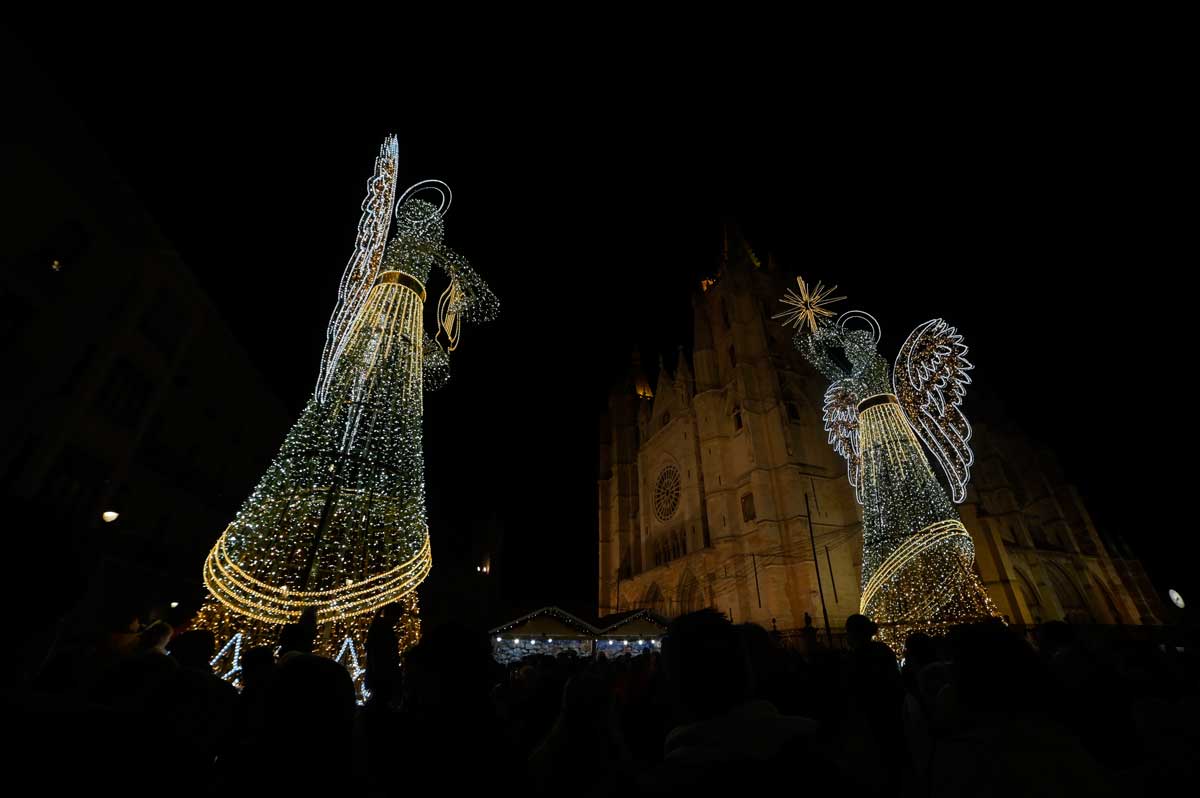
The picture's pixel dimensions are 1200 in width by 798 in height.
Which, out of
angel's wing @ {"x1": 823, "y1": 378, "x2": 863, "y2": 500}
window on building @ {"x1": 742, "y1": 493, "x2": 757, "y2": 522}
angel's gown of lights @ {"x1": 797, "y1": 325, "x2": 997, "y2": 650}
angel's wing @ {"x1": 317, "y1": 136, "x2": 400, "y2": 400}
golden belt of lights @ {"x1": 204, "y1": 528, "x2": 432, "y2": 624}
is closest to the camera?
golden belt of lights @ {"x1": 204, "y1": 528, "x2": 432, "y2": 624}

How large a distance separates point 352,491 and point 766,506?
73.3 feet

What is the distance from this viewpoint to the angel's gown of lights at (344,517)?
7.71m

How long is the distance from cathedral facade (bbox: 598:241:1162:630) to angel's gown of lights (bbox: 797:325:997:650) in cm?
647

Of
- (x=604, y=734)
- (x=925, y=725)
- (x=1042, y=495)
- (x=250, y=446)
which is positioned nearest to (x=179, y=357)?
(x=250, y=446)

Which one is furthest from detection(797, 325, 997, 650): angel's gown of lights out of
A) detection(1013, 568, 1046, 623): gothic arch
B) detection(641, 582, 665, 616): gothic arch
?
detection(1013, 568, 1046, 623): gothic arch

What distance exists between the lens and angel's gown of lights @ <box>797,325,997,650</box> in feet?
47.7

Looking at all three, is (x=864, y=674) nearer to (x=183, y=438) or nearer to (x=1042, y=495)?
(x=183, y=438)

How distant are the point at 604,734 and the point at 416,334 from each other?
9.10 metres

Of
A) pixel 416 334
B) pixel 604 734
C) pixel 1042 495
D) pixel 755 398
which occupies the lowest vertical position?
pixel 604 734

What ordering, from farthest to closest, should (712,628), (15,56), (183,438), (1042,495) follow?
(1042,495)
(183,438)
(15,56)
(712,628)

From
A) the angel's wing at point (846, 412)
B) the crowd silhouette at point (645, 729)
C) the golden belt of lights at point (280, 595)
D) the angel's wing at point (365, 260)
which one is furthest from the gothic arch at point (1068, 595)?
the angel's wing at point (365, 260)

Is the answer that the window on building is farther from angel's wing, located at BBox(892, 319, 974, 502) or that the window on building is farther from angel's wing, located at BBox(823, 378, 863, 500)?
angel's wing, located at BBox(892, 319, 974, 502)

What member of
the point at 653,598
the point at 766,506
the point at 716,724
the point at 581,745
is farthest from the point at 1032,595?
the point at 716,724

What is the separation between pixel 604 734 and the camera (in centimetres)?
246
